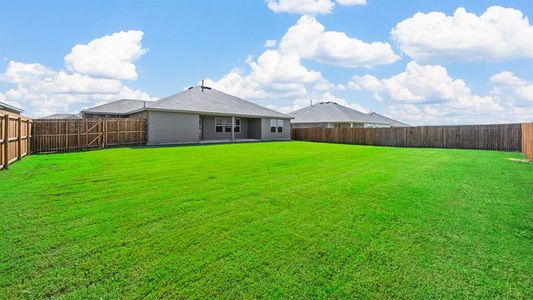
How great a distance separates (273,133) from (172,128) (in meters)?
11.2

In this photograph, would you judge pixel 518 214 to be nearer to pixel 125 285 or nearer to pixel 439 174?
pixel 439 174

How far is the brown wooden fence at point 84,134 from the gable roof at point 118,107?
9.64 metres

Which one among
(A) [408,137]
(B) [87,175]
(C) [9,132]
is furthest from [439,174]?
(A) [408,137]

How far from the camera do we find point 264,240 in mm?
3760

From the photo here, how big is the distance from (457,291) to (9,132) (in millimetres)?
12462

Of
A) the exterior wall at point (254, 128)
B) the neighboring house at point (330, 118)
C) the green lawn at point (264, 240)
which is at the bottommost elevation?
the green lawn at point (264, 240)

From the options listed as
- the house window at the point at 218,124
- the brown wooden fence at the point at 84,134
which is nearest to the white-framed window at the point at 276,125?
the house window at the point at 218,124

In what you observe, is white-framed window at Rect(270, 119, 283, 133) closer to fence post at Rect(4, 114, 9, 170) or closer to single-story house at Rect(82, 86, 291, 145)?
single-story house at Rect(82, 86, 291, 145)

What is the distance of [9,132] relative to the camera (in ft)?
32.3

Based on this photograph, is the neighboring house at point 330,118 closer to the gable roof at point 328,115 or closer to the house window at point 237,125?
the gable roof at point 328,115

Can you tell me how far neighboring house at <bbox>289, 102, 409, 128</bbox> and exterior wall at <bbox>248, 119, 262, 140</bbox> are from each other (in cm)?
813

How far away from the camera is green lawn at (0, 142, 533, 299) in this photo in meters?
2.81

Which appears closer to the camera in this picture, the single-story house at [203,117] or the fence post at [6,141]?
the fence post at [6,141]

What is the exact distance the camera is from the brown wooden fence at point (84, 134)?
15.6 meters
